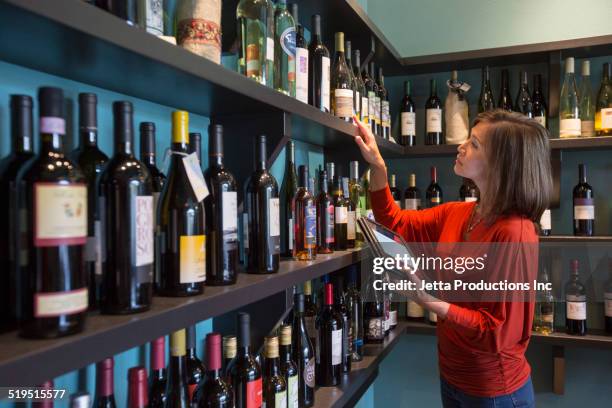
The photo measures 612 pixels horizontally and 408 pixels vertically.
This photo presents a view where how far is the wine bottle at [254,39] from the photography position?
1.12 m

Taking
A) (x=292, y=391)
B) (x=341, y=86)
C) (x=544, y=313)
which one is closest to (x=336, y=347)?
(x=292, y=391)

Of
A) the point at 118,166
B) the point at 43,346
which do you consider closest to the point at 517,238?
the point at 118,166

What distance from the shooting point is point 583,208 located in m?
2.19

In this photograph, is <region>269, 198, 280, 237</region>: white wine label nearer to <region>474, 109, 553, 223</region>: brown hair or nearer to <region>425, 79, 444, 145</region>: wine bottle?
<region>474, 109, 553, 223</region>: brown hair

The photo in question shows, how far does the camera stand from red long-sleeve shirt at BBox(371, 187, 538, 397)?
141 centimetres

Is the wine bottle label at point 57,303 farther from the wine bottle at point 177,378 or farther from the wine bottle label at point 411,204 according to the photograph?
the wine bottle label at point 411,204

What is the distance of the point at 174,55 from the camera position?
72 centimetres

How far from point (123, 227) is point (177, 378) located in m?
0.46

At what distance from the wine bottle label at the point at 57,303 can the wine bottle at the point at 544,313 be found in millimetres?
2148

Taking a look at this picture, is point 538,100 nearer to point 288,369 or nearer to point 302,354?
point 302,354

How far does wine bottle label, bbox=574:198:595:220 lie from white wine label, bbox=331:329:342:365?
54.1 inches

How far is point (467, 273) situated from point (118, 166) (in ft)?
4.09

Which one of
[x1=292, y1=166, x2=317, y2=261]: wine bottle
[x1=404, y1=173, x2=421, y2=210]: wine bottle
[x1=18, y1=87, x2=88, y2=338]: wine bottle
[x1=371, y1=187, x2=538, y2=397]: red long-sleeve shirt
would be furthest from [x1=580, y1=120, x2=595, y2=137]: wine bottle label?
[x1=18, y1=87, x2=88, y2=338]: wine bottle

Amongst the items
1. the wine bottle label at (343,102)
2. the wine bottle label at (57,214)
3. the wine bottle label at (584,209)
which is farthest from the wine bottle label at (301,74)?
the wine bottle label at (584,209)
